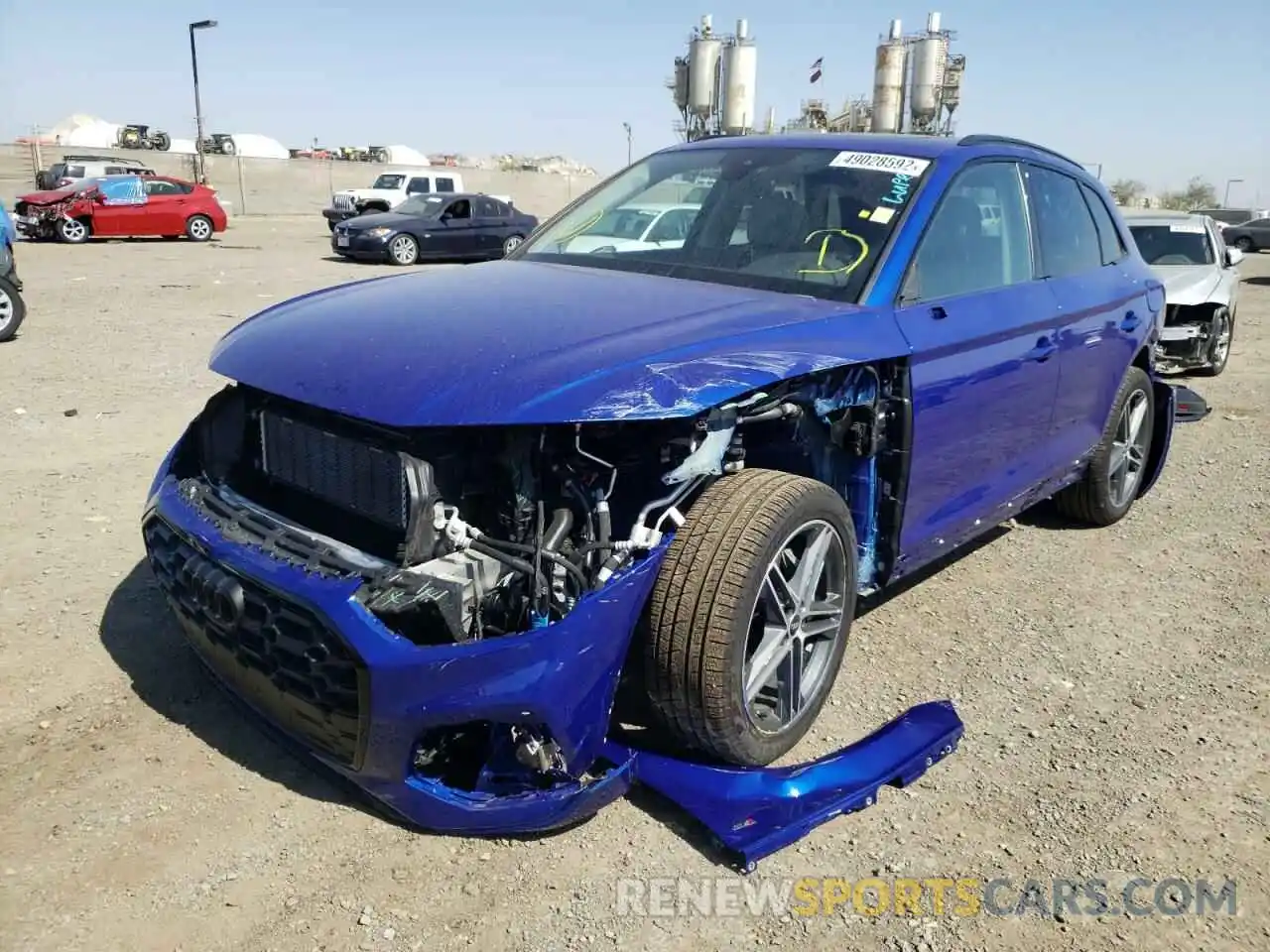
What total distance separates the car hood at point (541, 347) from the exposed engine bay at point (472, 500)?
0.38 ft

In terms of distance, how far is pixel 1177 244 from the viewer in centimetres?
1095

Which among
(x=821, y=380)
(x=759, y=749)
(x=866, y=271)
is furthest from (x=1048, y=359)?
(x=759, y=749)

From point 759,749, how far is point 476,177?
151ft

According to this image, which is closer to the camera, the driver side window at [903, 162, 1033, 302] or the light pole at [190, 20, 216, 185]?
the driver side window at [903, 162, 1033, 302]

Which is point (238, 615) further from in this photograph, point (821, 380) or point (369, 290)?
point (821, 380)

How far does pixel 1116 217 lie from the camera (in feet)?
16.9

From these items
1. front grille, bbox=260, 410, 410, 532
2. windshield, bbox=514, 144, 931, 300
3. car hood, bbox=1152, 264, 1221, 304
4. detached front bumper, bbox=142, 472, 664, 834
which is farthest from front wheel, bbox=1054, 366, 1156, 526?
car hood, bbox=1152, 264, 1221, 304

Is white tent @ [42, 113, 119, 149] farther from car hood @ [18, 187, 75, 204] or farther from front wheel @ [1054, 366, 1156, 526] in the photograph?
front wheel @ [1054, 366, 1156, 526]

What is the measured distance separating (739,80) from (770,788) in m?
54.5

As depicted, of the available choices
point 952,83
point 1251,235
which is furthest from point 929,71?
point 1251,235

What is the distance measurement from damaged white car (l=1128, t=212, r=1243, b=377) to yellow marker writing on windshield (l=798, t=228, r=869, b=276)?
727 centimetres

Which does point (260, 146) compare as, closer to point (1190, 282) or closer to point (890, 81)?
point (890, 81)

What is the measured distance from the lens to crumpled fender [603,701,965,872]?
2.61 meters

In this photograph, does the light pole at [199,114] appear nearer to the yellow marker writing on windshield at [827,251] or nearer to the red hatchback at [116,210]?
the red hatchback at [116,210]
